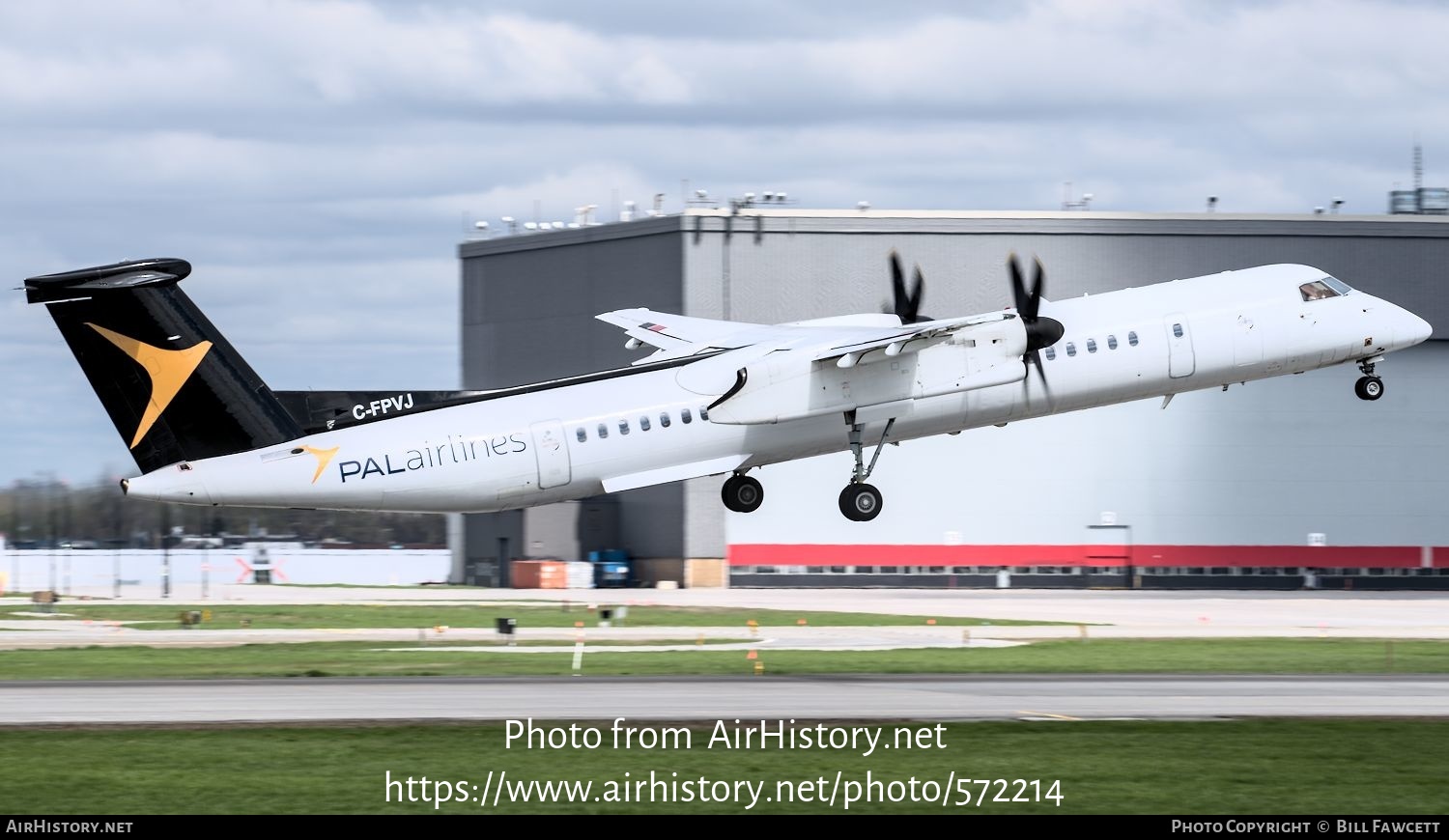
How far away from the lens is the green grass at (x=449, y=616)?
232 feet

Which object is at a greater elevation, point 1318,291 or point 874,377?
point 1318,291

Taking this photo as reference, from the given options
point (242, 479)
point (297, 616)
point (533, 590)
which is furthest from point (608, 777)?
point (533, 590)

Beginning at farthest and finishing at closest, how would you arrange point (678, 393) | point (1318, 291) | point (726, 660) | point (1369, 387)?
point (726, 660)
point (1369, 387)
point (1318, 291)
point (678, 393)

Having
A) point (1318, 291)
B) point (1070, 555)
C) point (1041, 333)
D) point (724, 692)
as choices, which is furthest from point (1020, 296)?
point (1070, 555)

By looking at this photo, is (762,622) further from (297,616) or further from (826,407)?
(826,407)

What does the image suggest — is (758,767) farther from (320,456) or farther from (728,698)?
(320,456)

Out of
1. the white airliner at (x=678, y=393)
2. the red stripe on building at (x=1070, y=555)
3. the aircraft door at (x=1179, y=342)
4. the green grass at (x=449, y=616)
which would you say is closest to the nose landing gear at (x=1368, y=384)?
the white airliner at (x=678, y=393)

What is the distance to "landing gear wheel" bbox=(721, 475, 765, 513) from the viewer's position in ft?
139

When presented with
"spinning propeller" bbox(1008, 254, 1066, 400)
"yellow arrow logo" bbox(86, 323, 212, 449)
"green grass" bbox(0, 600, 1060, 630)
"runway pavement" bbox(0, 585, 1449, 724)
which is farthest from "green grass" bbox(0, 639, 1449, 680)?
"green grass" bbox(0, 600, 1060, 630)

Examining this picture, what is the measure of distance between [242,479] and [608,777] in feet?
46.6

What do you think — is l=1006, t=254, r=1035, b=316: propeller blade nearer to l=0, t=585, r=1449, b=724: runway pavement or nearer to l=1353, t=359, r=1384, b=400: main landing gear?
l=0, t=585, r=1449, b=724: runway pavement

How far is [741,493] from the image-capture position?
42.5m

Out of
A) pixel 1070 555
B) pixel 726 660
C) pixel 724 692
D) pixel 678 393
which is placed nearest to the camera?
pixel 724 692

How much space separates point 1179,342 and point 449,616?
131 feet
